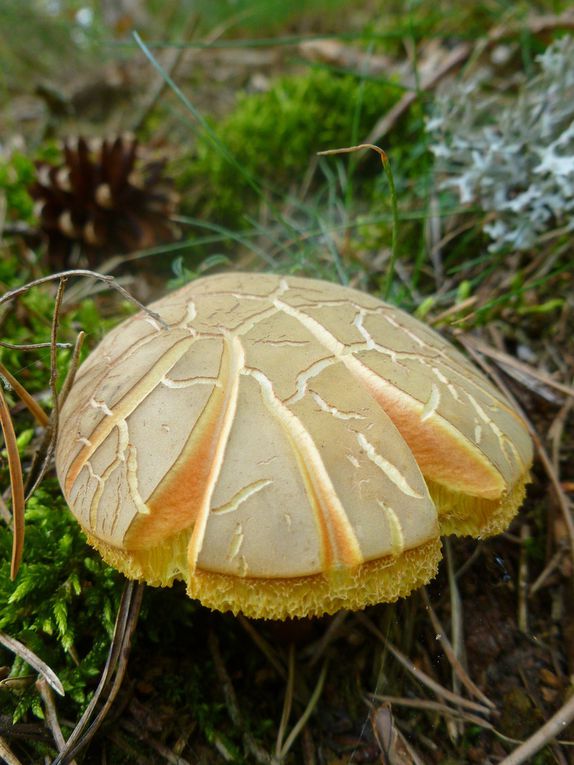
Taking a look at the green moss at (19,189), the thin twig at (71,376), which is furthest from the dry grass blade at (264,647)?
the green moss at (19,189)

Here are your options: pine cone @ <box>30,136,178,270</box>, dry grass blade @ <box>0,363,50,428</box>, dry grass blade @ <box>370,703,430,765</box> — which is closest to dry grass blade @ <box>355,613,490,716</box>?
dry grass blade @ <box>370,703,430,765</box>

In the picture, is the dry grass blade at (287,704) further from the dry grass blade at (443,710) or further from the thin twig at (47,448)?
the thin twig at (47,448)

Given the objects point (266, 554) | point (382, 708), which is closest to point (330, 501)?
point (266, 554)

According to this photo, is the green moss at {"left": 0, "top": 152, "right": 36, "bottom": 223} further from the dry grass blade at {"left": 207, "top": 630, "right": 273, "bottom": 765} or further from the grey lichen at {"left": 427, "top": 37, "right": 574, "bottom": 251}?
the dry grass blade at {"left": 207, "top": 630, "right": 273, "bottom": 765}

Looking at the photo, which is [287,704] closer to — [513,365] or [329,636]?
[329,636]

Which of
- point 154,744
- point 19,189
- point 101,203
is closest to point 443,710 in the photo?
point 154,744

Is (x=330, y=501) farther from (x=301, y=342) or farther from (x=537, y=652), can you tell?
(x=537, y=652)

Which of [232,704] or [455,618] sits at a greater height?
[455,618]
